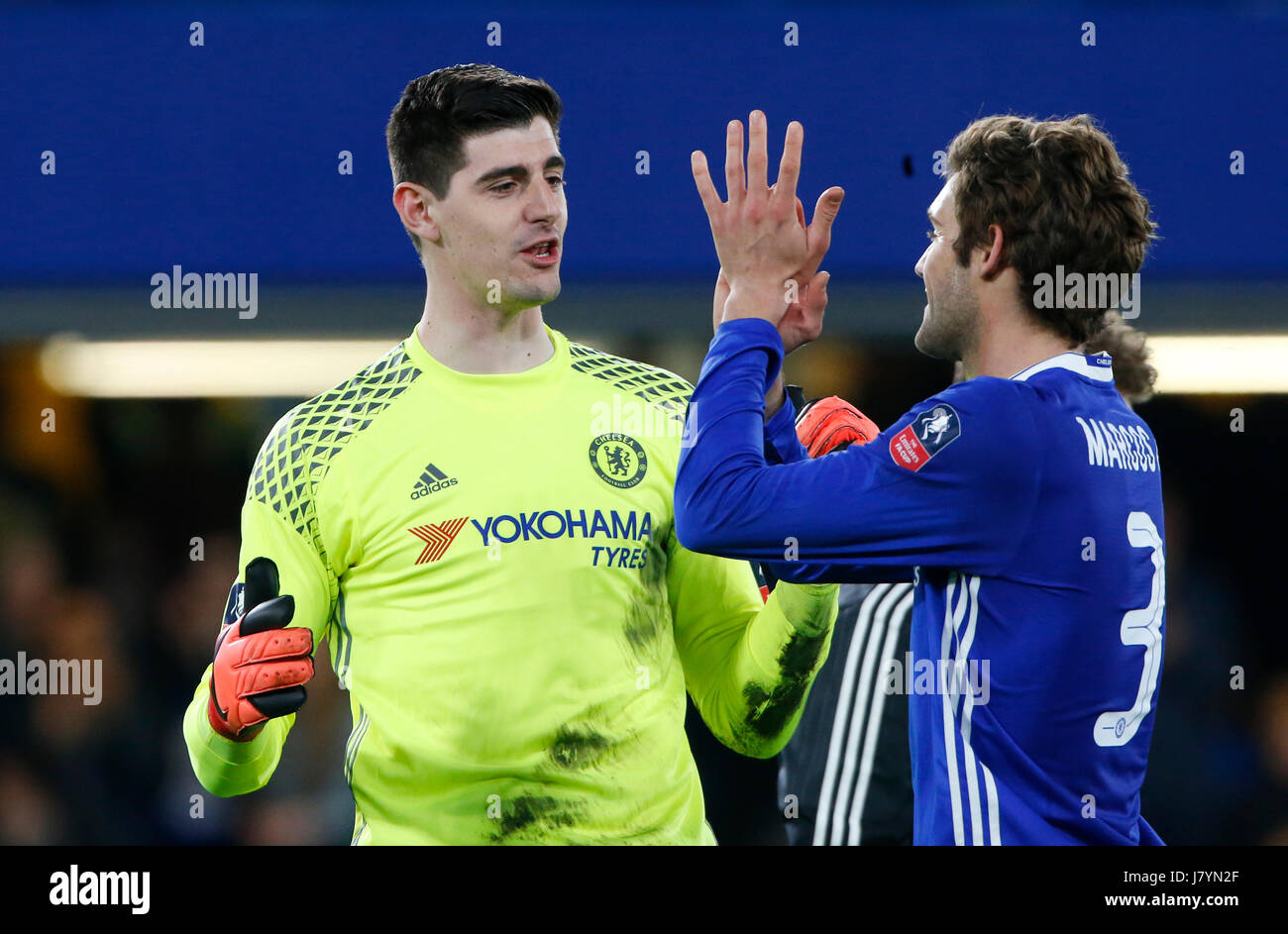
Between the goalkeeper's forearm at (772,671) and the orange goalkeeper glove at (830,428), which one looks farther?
the orange goalkeeper glove at (830,428)

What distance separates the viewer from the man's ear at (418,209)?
3.00 meters

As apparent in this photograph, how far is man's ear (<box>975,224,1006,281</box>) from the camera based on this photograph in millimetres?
2529

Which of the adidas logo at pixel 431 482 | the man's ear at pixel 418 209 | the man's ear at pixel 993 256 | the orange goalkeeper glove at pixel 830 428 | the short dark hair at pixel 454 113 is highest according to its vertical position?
the short dark hair at pixel 454 113

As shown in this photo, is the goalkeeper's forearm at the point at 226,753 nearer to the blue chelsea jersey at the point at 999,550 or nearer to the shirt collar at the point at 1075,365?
the blue chelsea jersey at the point at 999,550

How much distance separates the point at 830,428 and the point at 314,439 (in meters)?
1.26

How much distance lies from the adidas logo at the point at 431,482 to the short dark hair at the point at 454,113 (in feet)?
1.97

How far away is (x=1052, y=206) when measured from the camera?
98.8 inches

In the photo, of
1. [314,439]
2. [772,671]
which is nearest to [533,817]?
[772,671]

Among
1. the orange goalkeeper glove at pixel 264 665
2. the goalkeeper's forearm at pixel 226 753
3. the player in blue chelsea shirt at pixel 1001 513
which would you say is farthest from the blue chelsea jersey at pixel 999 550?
the goalkeeper's forearm at pixel 226 753

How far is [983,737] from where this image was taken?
234cm

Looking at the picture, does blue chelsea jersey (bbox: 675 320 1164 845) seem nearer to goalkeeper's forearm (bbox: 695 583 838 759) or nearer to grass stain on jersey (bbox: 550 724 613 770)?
goalkeeper's forearm (bbox: 695 583 838 759)

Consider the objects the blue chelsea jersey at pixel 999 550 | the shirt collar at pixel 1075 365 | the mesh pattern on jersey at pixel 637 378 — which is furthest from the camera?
the mesh pattern on jersey at pixel 637 378

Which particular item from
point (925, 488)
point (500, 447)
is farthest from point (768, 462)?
point (500, 447)
